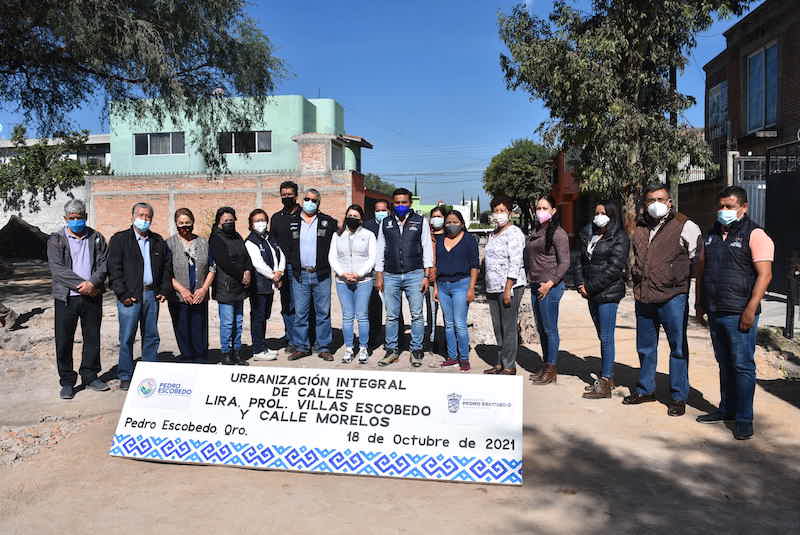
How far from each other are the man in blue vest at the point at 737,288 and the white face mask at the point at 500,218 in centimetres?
198

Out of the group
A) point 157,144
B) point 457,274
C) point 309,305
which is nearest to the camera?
point 457,274

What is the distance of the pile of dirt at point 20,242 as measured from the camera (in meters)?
25.8

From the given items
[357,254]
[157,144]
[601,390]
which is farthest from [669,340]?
[157,144]

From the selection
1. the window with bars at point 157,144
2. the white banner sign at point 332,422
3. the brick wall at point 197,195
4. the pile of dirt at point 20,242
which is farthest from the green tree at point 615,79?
the window with bars at point 157,144

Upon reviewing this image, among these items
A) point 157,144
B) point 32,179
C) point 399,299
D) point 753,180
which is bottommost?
point 399,299

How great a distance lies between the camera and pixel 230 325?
6.98m

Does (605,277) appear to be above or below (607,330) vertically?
above

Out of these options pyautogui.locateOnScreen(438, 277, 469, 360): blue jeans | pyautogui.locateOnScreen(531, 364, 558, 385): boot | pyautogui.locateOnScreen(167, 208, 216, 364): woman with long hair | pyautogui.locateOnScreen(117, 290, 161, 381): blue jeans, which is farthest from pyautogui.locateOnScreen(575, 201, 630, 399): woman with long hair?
pyautogui.locateOnScreen(117, 290, 161, 381): blue jeans

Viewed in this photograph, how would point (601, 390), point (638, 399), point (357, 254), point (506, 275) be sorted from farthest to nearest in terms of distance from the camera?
1. point (357, 254)
2. point (506, 275)
3. point (601, 390)
4. point (638, 399)

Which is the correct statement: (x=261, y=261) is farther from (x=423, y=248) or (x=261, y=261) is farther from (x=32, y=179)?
(x=32, y=179)

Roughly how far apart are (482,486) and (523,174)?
41999 mm

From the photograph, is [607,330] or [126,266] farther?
[126,266]

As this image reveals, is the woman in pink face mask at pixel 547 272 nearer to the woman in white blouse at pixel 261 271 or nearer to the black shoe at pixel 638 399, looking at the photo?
the black shoe at pixel 638 399

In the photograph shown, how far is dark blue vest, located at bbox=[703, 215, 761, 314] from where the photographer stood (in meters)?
4.64
